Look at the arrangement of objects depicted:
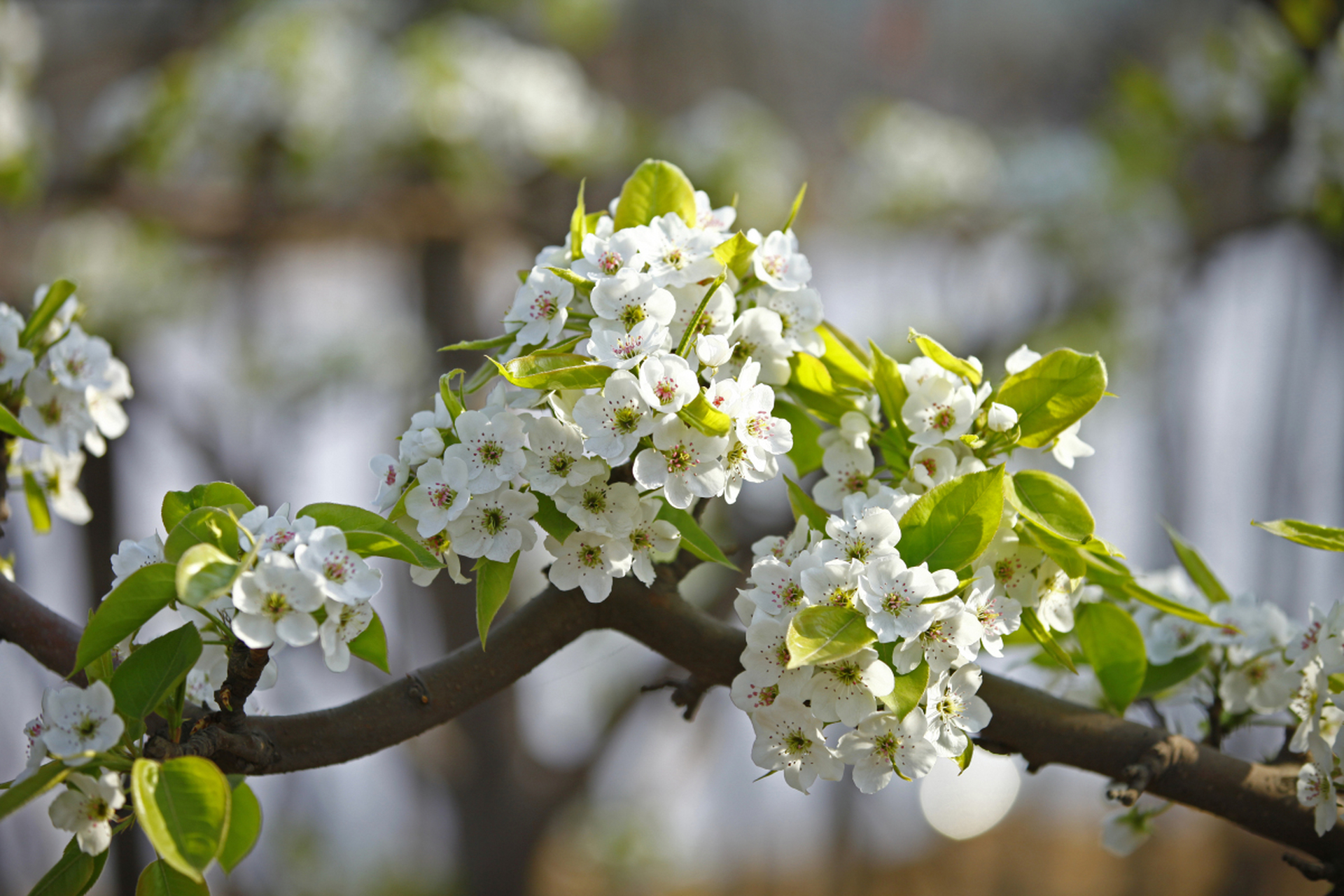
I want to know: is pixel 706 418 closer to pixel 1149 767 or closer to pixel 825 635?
pixel 825 635

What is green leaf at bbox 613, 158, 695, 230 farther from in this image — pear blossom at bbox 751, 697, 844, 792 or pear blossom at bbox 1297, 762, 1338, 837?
pear blossom at bbox 1297, 762, 1338, 837

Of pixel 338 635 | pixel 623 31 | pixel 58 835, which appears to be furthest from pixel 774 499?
pixel 58 835

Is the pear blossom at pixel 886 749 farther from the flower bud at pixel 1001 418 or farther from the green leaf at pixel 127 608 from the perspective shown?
the green leaf at pixel 127 608

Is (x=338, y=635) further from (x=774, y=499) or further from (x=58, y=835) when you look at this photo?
(x=58, y=835)

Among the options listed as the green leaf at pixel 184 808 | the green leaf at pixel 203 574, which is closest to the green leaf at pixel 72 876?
the green leaf at pixel 184 808

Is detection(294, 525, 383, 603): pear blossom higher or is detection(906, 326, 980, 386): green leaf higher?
detection(906, 326, 980, 386): green leaf

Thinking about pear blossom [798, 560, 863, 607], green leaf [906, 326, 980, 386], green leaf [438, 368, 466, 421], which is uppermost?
green leaf [906, 326, 980, 386]

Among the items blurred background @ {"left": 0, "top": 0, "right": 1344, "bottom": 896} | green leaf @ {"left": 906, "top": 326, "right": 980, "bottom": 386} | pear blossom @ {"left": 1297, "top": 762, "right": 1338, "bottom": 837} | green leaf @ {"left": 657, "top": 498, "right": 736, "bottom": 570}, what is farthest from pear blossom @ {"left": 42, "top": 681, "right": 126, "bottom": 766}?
blurred background @ {"left": 0, "top": 0, "right": 1344, "bottom": 896}

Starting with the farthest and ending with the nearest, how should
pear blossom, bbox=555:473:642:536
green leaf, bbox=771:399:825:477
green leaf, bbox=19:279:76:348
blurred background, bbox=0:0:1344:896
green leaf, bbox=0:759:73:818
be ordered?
blurred background, bbox=0:0:1344:896
green leaf, bbox=19:279:76:348
green leaf, bbox=771:399:825:477
pear blossom, bbox=555:473:642:536
green leaf, bbox=0:759:73:818
